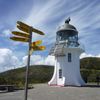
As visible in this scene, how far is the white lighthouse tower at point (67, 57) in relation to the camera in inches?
1275

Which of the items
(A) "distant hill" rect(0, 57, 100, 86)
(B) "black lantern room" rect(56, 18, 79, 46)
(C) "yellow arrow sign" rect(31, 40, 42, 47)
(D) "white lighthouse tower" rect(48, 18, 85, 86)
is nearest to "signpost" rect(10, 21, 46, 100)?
(C) "yellow arrow sign" rect(31, 40, 42, 47)

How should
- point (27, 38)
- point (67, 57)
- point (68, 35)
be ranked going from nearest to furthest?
point (27, 38) < point (67, 57) < point (68, 35)

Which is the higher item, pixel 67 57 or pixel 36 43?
pixel 67 57

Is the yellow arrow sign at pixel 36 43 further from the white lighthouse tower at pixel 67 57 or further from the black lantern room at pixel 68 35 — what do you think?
the black lantern room at pixel 68 35

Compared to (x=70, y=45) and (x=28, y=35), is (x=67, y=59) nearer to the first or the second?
(x=70, y=45)

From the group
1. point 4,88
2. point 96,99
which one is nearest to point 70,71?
point 4,88

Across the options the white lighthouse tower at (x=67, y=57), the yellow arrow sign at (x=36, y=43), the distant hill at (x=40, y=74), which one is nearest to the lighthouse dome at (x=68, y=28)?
the white lighthouse tower at (x=67, y=57)

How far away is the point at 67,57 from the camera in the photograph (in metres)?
32.8

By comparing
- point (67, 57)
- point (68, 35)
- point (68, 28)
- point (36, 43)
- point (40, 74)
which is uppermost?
point (68, 28)

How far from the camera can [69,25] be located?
33.9m

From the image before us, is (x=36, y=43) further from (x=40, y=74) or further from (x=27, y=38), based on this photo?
(x=40, y=74)

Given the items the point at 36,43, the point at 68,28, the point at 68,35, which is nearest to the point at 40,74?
the point at 68,35

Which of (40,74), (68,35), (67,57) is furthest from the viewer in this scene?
(40,74)

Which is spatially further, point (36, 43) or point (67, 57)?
point (67, 57)
